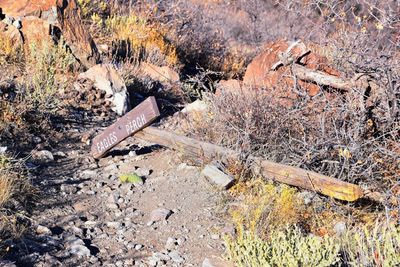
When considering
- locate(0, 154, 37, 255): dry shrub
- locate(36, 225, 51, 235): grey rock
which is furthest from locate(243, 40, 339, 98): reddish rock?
locate(36, 225, 51, 235): grey rock

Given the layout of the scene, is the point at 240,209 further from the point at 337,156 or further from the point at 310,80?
the point at 310,80

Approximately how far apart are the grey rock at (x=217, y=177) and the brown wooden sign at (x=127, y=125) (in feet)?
2.40

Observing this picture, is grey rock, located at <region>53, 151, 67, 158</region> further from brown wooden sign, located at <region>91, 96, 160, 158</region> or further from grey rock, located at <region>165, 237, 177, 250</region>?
grey rock, located at <region>165, 237, 177, 250</region>

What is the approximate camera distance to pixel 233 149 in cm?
604

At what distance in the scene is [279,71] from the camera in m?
6.97

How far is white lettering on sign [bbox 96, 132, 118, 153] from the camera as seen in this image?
6.25 meters

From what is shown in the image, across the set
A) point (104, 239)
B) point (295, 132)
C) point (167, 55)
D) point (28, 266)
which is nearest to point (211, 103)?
point (295, 132)

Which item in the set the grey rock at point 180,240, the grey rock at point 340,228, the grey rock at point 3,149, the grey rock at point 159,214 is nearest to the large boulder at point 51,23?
the grey rock at point 3,149

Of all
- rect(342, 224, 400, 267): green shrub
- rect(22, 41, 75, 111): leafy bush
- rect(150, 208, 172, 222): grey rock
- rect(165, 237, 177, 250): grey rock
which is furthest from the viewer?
rect(22, 41, 75, 111): leafy bush

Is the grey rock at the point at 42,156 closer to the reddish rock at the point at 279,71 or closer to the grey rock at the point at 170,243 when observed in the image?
the grey rock at the point at 170,243

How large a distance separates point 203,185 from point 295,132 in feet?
3.23

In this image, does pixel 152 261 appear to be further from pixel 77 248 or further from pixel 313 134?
pixel 313 134

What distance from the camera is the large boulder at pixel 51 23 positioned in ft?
27.0

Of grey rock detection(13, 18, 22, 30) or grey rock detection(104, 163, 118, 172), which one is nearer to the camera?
grey rock detection(104, 163, 118, 172)
